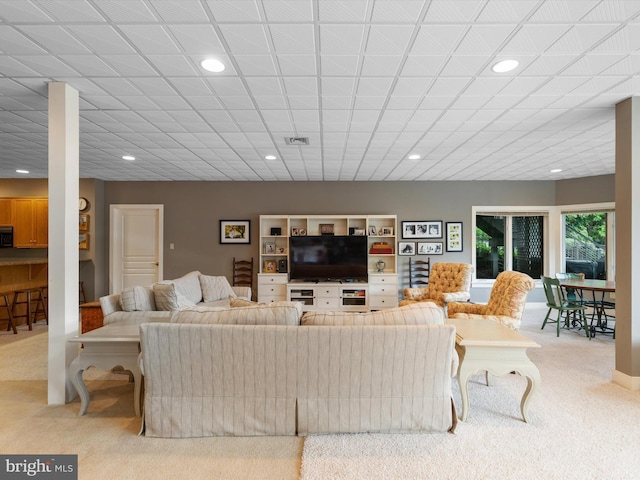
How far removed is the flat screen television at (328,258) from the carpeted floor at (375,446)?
152 inches

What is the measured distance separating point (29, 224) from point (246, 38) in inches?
272

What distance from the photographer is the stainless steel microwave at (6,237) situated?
6535 millimetres

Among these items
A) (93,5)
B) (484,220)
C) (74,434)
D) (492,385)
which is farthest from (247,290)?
(484,220)

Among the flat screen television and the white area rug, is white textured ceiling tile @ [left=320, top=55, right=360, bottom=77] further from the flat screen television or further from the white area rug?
the flat screen television

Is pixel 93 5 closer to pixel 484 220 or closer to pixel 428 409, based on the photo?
pixel 428 409

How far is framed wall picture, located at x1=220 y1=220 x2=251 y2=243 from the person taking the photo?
6.98m

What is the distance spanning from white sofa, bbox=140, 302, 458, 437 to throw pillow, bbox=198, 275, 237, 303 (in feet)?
9.80

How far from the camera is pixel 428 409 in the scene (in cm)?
231

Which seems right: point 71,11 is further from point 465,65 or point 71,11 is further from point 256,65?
point 465,65

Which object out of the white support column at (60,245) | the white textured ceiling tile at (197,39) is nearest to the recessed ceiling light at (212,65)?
the white textured ceiling tile at (197,39)

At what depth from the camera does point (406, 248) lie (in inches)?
275

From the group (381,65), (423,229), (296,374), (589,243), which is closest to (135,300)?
(296,374)

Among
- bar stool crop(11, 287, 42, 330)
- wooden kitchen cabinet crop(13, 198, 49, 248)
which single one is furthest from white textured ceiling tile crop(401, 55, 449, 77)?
wooden kitchen cabinet crop(13, 198, 49, 248)

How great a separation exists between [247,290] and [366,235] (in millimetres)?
2507
